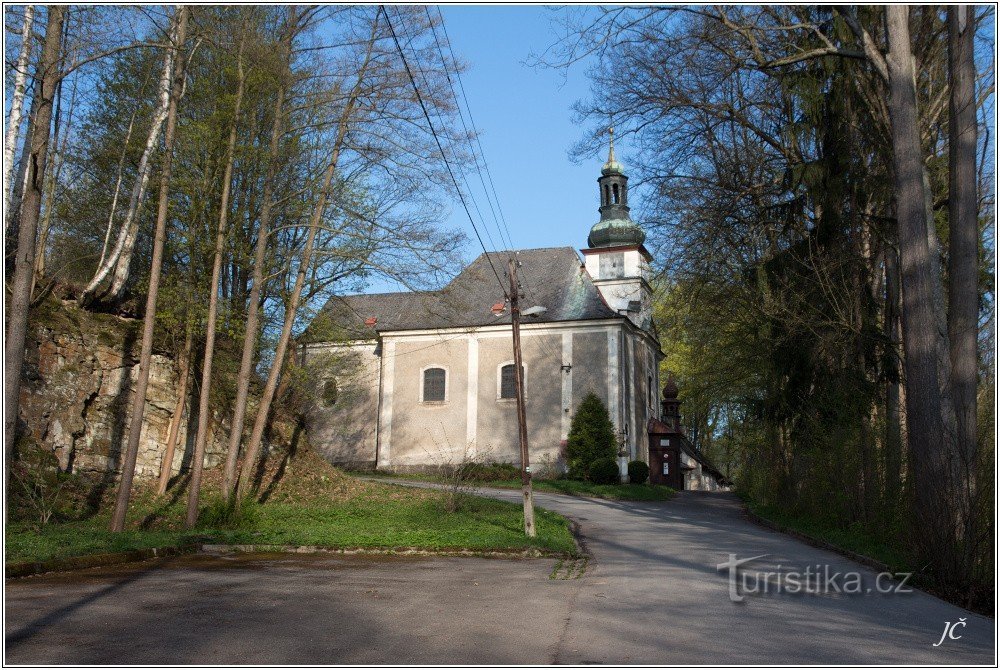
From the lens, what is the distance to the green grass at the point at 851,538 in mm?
11180

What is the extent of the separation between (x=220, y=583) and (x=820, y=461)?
11.9 m

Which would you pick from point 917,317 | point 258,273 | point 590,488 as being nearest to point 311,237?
point 258,273

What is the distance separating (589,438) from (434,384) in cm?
777

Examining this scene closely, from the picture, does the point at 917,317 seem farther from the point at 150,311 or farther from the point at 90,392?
the point at 90,392

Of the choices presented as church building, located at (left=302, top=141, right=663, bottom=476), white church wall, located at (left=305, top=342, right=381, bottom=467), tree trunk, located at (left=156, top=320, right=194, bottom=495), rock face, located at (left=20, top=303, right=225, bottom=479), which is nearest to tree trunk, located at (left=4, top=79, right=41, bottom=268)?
rock face, located at (left=20, top=303, right=225, bottom=479)

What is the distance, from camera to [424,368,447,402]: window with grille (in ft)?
121

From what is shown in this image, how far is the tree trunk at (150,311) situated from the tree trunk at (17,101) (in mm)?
2764

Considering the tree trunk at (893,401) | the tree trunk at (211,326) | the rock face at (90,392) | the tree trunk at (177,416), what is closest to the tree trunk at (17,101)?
the tree trunk at (211,326)

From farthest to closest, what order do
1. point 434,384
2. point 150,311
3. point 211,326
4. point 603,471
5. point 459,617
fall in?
1. point 434,384
2. point 603,471
3. point 211,326
4. point 150,311
5. point 459,617

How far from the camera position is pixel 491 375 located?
118 ft

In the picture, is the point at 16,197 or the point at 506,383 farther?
the point at 506,383

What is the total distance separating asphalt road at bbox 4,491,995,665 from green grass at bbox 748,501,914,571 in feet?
1.82

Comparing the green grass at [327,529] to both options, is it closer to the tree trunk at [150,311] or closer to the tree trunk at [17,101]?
the tree trunk at [150,311]

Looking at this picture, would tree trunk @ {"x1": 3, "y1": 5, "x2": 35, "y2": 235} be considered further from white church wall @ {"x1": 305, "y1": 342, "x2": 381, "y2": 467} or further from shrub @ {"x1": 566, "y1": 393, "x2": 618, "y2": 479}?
white church wall @ {"x1": 305, "y1": 342, "x2": 381, "y2": 467}
